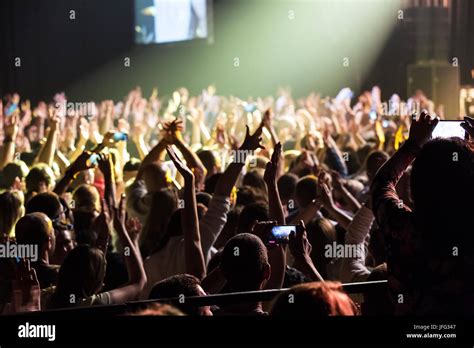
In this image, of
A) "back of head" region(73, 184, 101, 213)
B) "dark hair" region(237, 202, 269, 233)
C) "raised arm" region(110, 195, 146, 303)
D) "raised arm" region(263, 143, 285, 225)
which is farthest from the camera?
"back of head" region(73, 184, 101, 213)

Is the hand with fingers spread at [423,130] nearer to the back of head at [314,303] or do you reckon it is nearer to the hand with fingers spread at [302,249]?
the hand with fingers spread at [302,249]

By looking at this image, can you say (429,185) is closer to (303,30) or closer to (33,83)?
(33,83)

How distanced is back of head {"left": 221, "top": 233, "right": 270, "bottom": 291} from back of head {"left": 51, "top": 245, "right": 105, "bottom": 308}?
1.55 ft

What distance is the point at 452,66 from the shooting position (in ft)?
48.6

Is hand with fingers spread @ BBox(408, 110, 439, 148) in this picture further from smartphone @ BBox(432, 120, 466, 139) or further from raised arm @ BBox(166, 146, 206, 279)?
raised arm @ BBox(166, 146, 206, 279)

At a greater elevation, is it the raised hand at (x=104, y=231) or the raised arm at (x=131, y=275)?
the raised hand at (x=104, y=231)

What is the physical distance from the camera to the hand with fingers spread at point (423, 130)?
2660mm

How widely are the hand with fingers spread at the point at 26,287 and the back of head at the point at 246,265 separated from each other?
50 centimetres

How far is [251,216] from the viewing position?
3.84 meters

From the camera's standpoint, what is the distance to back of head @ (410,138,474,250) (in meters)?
2.40

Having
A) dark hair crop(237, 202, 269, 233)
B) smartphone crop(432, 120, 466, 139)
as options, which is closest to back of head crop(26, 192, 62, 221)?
dark hair crop(237, 202, 269, 233)

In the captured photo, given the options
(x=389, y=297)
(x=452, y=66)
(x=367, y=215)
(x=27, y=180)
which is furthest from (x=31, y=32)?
(x=389, y=297)

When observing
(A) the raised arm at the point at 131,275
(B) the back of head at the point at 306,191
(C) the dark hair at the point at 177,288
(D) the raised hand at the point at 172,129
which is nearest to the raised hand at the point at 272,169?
(A) the raised arm at the point at 131,275

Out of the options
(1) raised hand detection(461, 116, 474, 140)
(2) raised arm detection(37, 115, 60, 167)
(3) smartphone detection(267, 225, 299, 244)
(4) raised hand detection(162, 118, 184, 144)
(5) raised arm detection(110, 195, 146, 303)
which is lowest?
(5) raised arm detection(110, 195, 146, 303)
